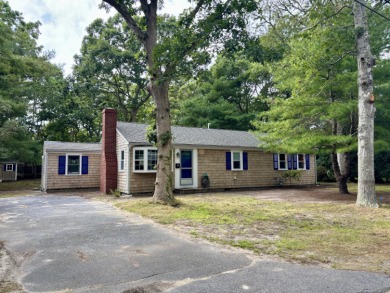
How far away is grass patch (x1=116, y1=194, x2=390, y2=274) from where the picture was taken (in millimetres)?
4645

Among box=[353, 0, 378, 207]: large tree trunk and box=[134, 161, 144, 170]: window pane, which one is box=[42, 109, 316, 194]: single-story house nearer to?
box=[134, 161, 144, 170]: window pane

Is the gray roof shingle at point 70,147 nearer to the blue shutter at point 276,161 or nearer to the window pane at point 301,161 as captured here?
the blue shutter at point 276,161

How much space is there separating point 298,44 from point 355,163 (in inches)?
531

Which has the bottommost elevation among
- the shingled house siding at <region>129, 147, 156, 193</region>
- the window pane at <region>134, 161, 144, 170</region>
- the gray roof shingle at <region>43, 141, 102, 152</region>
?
the shingled house siding at <region>129, 147, 156, 193</region>

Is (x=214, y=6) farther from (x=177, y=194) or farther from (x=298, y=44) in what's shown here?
(x=177, y=194)

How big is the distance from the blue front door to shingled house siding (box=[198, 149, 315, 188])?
1.80 ft

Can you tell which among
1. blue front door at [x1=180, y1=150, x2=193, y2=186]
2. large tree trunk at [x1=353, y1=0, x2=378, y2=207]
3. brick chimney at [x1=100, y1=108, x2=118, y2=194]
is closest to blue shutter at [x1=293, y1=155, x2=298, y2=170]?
blue front door at [x1=180, y1=150, x2=193, y2=186]

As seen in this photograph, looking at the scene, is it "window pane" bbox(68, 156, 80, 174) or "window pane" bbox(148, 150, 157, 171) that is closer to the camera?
"window pane" bbox(148, 150, 157, 171)

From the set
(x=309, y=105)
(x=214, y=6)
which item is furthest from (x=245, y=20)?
(x=309, y=105)

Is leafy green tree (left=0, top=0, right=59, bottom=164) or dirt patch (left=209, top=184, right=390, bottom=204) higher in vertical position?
leafy green tree (left=0, top=0, right=59, bottom=164)

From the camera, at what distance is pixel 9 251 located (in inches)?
197

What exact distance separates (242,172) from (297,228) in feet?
35.2

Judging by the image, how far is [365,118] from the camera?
9547mm

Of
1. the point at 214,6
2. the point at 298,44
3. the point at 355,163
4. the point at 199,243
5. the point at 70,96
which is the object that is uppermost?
the point at 70,96
